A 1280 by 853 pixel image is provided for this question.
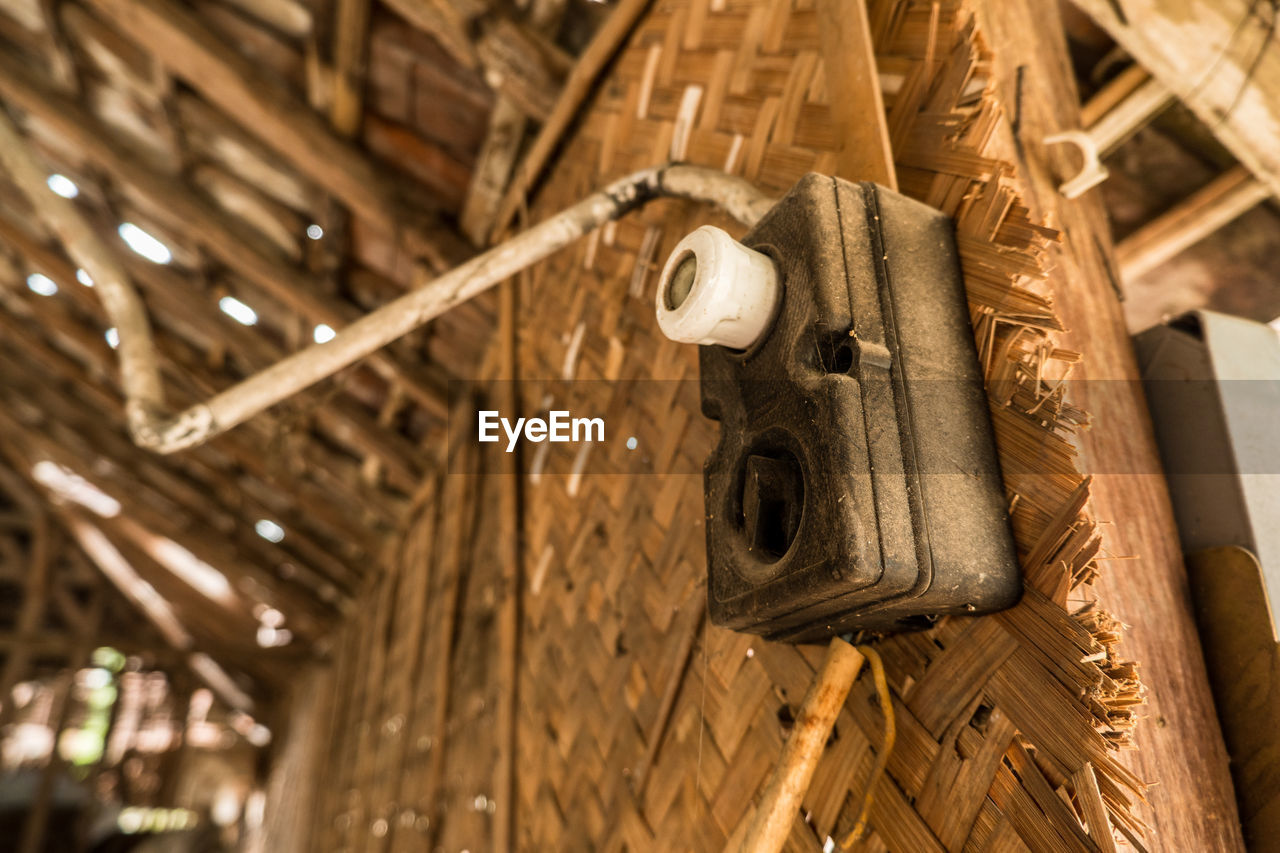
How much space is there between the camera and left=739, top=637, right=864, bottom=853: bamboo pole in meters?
0.65

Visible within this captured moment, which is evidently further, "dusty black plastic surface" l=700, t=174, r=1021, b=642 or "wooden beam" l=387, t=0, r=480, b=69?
"wooden beam" l=387, t=0, r=480, b=69

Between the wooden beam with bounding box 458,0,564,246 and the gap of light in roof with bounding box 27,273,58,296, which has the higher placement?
the gap of light in roof with bounding box 27,273,58,296

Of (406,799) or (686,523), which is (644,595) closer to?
(686,523)

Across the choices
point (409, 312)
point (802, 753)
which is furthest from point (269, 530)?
point (802, 753)

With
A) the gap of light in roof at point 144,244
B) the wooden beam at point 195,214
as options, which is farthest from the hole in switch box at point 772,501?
the gap of light in roof at point 144,244

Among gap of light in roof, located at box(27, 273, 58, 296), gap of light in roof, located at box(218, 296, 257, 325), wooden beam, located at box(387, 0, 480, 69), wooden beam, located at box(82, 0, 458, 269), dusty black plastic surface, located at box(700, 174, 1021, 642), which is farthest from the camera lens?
gap of light in roof, located at box(27, 273, 58, 296)

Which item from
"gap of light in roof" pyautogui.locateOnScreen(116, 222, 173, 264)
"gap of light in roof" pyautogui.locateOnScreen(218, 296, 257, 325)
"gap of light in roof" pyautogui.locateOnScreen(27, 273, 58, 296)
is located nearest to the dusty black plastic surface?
"gap of light in roof" pyautogui.locateOnScreen(218, 296, 257, 325)

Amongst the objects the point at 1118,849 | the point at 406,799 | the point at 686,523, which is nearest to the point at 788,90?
the point at 686,523

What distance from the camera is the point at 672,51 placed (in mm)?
1375

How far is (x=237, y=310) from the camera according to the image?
3469 mm

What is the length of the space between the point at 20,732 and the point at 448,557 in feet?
22.9

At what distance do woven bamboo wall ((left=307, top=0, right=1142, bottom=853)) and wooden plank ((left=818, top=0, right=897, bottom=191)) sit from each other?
4 centimetres

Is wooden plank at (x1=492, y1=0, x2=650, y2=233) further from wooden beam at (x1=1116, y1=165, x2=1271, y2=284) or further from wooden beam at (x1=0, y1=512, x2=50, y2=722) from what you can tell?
wooden beam at (x1=0, y1=512, x2=50, y2=722)

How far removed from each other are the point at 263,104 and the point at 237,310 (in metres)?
1.47
